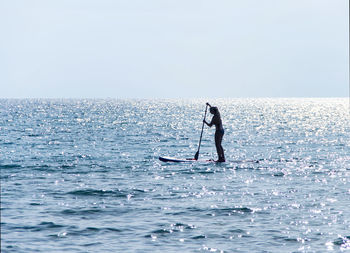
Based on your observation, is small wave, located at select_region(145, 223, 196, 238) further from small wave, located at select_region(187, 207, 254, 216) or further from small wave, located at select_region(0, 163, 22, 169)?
small wave, located at select_region(0, 163, 22, 169)

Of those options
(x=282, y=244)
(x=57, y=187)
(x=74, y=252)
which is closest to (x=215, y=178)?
(x=57, y=187)

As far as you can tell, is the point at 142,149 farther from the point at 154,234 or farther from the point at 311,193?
the point at 154,234

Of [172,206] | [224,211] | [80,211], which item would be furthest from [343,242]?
[80,211]

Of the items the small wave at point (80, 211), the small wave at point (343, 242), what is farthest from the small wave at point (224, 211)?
the small wave at point (343, 242)

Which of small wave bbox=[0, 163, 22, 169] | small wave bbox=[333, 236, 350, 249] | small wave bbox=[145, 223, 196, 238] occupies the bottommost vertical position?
small wave bbox=[333, 236, 350, 249]

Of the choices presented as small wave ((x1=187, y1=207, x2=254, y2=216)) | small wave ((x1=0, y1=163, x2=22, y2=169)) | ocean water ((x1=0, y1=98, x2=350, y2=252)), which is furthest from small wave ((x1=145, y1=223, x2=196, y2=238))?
small wave ((x1=0, y1=163, x2=22, y2=169))

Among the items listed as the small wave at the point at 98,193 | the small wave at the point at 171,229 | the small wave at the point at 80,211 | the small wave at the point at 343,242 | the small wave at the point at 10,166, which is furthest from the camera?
the small wave at the point at 10,166

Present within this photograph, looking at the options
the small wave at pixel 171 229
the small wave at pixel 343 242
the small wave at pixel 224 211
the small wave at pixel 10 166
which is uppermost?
the small wave at pixel 10 166

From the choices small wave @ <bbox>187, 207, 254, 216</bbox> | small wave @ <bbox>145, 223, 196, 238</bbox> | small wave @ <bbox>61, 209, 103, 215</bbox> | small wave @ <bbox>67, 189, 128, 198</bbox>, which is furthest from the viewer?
small wave @ <bbox>67, 189, 128, 198</bbox>

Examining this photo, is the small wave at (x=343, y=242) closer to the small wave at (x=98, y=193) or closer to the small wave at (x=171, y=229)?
the small wave at (x=171, y=229)

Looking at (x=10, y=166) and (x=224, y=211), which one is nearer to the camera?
(x=224, y=211)

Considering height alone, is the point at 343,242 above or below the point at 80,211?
below

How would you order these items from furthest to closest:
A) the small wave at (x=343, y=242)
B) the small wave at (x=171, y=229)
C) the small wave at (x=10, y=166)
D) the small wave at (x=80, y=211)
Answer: the small wave at (x=10, y=166) < the small wave at (x=80, y=211) < the small wave at (x=171, y=229) < the small wave at (x=343, y=242)

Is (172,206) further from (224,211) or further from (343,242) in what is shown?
(343,242)
